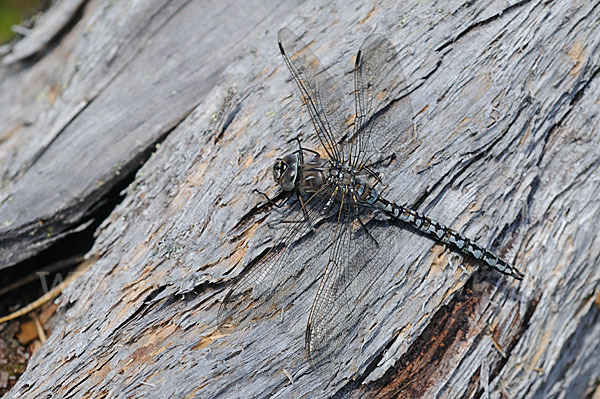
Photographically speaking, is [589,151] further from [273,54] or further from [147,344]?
[147,344]

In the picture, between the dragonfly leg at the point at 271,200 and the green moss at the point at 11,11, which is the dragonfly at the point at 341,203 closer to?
the dragonfly leg at the point at 271,200

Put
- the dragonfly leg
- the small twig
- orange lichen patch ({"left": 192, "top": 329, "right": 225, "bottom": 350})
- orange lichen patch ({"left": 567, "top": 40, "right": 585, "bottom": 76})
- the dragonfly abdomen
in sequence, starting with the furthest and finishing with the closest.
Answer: the small twig
orange lichen patch ({"left": 567, "top": 40, "right": 585, "bottom": 76})
the dragonfly leg
the dragonfly abdomen
orange lichen patch ({"left": 192, "top": 329, "right": 225, "bottom": 350})

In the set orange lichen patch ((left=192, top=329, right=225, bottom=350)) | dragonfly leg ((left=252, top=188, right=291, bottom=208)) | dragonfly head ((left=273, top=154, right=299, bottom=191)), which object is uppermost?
dragonfly head ((left=273, top=154, right=299, bottom=191))

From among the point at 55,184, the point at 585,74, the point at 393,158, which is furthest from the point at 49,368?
the point at 585,74

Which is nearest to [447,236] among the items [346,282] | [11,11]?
[346,282]

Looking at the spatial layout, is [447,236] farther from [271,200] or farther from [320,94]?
[320,94]

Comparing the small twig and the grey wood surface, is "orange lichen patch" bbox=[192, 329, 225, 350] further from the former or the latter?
the small twig

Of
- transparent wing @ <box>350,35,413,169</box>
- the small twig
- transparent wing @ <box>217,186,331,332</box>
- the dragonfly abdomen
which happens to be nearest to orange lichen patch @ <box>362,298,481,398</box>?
the dragonfly abdomen
